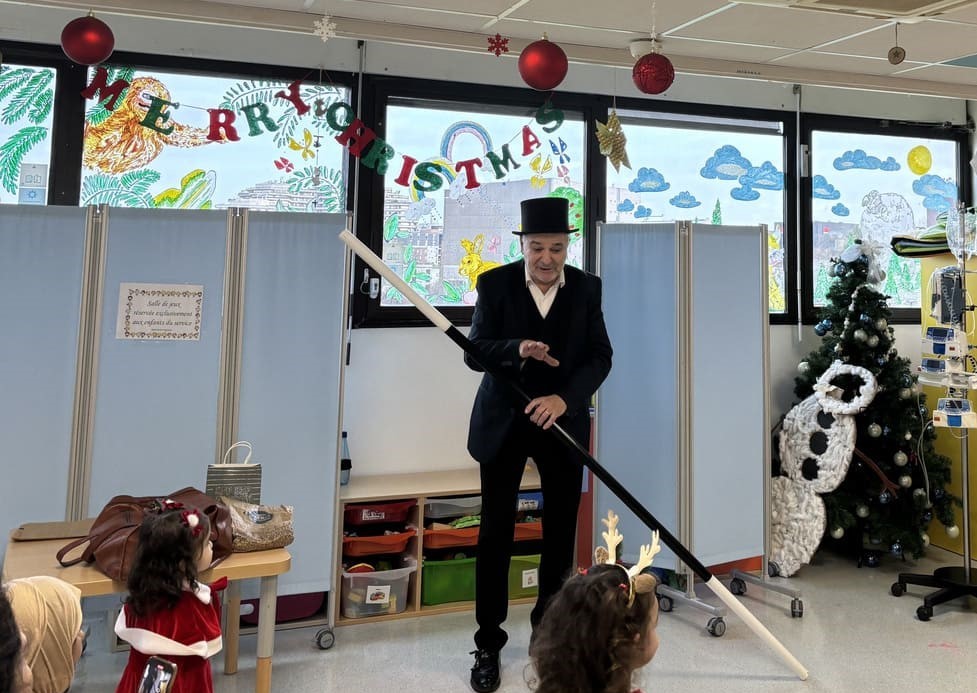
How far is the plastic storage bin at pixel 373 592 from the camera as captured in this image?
328cm

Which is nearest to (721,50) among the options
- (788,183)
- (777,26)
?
(777,26)

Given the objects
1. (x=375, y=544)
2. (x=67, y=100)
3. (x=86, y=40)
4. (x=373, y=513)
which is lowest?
(x=375, y=544)

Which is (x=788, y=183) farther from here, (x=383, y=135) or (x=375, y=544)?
(x=375, y=544)

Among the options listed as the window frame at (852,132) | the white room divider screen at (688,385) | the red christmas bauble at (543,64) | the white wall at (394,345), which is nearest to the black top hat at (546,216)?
the red christmas bauble at (543,64)

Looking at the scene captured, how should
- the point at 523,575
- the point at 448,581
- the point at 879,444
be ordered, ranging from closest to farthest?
the point at 448,581 → the point at 523,575 → the point at 879,444

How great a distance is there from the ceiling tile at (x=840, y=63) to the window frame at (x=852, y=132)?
57cm

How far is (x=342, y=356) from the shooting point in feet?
10.2

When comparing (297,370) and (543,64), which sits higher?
(543,64)

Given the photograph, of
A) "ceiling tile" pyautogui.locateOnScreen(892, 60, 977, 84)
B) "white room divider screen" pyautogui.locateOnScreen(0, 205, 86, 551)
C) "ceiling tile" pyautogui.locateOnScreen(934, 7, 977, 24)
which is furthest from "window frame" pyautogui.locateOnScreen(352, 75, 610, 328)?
"ceiling tile" pyautogui.locateOnScreen(892, 60, 977, 84)

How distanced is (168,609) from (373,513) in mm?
1400

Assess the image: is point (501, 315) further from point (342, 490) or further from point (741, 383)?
point (741, 383)

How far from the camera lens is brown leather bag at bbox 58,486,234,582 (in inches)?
86.2

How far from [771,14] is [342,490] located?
8.55ft

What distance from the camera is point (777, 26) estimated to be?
11.1 feet
